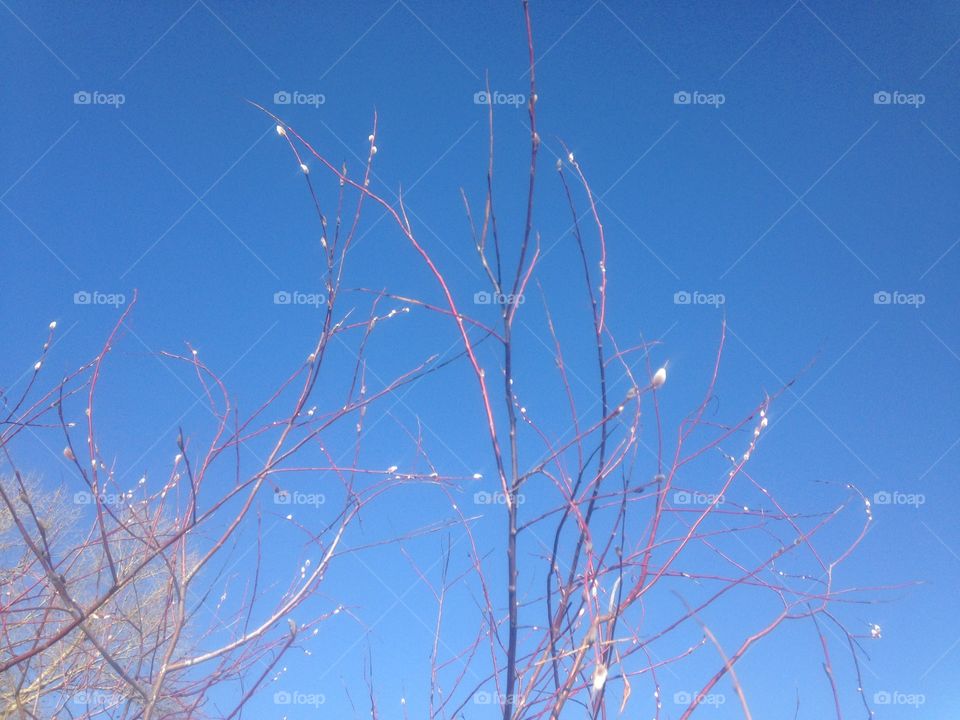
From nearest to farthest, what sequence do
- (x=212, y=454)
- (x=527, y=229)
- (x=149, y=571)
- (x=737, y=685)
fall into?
(x=737, y=685)
(x=527, y=229)
(x=212, y=454)
(x=149, y=571)

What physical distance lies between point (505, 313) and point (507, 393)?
10 centimetres

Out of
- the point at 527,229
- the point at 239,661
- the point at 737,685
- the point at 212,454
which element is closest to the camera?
the point at 737,685

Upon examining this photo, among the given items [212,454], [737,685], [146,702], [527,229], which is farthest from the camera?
[212,454]

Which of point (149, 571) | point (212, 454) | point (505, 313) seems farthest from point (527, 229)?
point (149, 571)

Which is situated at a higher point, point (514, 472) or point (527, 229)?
point (527, 229)

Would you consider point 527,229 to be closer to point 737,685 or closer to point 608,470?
point 608,470

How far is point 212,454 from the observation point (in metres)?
0.98

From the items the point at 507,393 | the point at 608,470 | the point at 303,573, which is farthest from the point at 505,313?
the point at 303,573

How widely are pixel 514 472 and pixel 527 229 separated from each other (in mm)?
267

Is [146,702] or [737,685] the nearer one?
[737,685]

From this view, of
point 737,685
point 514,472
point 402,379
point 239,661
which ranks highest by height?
point 402,379

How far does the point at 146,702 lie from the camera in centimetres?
88

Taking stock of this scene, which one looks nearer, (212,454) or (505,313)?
(505,313)

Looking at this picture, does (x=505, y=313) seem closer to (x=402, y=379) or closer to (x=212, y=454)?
(x=402, y=379)
